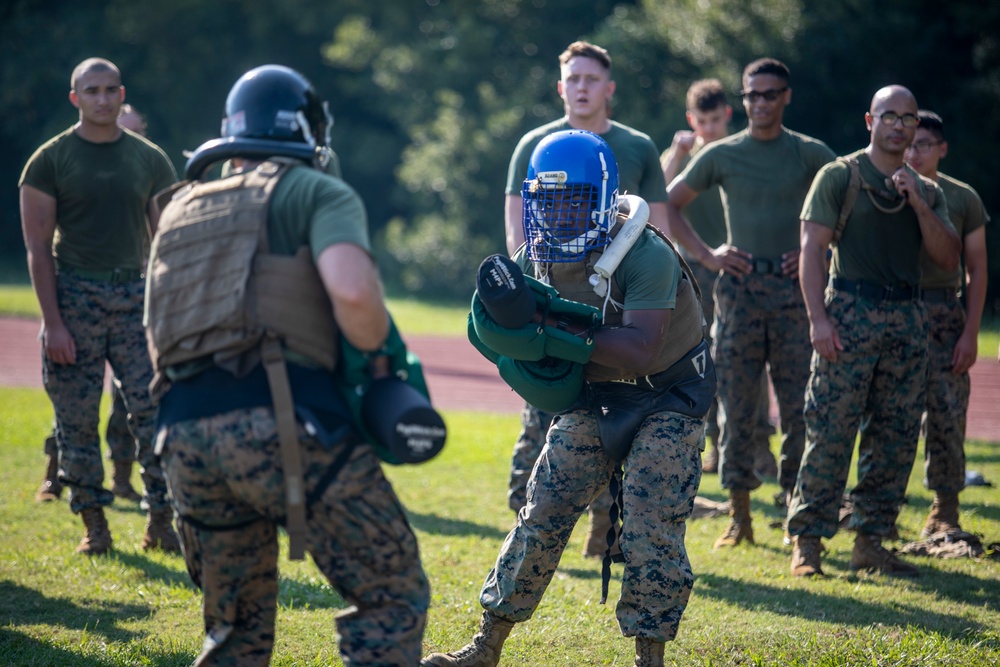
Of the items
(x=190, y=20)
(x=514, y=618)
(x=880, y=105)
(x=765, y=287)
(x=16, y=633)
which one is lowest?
(x=16, y=633)

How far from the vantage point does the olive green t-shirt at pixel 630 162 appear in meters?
6.53

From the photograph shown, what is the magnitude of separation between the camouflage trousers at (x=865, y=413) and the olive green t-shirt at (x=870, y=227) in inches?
6.8

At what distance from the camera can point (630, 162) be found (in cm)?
654

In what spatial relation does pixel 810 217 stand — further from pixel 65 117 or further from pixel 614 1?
pixel 65 117

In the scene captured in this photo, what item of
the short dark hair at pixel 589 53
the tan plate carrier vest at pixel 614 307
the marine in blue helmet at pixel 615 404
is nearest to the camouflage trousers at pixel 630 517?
the marine in blue helmet at pixel 615 404

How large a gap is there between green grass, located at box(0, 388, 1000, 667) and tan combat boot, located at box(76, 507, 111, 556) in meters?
0.11

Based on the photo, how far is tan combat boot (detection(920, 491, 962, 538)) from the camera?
7.06m

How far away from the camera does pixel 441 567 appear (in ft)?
21.2

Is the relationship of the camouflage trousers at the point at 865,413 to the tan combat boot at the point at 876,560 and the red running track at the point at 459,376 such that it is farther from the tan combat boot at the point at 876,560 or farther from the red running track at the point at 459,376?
the red running track at the point at 459,376

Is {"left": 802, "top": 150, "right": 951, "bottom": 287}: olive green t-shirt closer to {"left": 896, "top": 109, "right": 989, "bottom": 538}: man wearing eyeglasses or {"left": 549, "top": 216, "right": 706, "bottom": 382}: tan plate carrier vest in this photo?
{"left": 896, "top": 109, "right": 989, "bottom": 538}: man wearing eyeglasses

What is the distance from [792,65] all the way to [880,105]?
1777 cm

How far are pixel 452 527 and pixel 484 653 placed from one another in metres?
3.10

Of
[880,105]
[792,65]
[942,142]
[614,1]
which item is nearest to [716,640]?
[880,105]

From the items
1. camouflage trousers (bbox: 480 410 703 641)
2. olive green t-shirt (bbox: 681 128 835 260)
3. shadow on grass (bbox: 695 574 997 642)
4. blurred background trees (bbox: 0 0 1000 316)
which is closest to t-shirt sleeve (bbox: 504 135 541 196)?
olive green t-shirt (bbox: 681 128 835 260)
